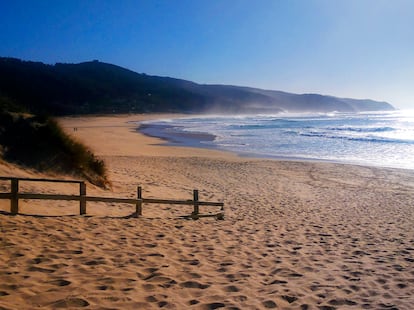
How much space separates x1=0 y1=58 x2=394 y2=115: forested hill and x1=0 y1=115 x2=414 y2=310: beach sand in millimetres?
44404

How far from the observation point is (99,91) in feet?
326

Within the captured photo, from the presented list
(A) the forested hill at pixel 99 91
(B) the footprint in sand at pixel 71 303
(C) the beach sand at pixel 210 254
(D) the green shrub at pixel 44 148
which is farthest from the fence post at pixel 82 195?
(A) the forested hill at pixel 99 91

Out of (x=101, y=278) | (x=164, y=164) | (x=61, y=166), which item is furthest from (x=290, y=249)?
(x=164, y=164)

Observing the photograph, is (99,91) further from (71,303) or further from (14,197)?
(71,303)

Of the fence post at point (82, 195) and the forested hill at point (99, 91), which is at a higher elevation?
the forested hill at point (99, 91)

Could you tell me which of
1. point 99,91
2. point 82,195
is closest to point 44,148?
point 82,195

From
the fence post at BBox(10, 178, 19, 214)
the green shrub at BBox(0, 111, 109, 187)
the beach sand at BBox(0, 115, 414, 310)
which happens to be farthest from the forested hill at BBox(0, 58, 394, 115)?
the fence post at BBox(10, 178, 19, 214)

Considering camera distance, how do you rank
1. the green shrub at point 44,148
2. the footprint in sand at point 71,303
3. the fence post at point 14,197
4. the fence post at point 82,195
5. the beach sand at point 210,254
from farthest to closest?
the green shrub at point 44,148 → the fence post at point 82,195 → the fence post at point 14,197 → the beach sand at point 210,254 → the footprint in sand at point 71,303

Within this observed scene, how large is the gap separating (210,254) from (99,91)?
328 ft

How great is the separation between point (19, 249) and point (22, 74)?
9556cm

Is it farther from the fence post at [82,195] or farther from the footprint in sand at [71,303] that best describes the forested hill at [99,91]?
the footprint in sand at [71,303]

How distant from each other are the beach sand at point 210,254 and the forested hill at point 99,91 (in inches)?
1748

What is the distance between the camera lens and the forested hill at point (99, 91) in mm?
78312

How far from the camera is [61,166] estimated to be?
1051cm
